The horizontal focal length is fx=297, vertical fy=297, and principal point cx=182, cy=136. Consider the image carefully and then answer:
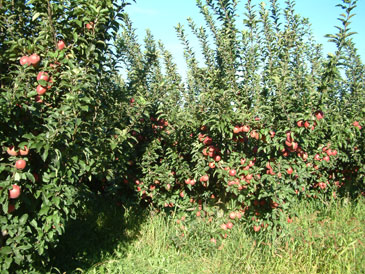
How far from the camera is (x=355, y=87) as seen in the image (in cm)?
484

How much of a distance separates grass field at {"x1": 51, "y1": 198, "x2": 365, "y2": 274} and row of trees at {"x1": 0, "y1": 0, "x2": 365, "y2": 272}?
0.25 metres

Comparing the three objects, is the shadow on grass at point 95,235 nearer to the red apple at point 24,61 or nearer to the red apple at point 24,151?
the red apple at point 24,151

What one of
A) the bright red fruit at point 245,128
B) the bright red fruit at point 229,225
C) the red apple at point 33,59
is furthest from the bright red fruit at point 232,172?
the red apple at point 33,59

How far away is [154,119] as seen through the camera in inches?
174

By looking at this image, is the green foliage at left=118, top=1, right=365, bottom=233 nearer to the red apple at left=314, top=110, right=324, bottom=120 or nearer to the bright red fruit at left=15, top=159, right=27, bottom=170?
the red apple at left=314, top=110, right=324, bottom=120

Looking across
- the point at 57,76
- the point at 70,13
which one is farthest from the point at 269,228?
the point at 70,13

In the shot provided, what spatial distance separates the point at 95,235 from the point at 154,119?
179cm

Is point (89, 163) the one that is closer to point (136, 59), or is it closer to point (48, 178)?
point (48, 178)

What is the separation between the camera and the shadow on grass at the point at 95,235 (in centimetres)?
333

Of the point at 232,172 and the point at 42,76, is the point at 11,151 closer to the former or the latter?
the point at 42,76

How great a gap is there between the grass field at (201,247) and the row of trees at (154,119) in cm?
25

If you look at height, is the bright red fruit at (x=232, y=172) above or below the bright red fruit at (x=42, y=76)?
below

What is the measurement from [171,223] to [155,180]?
630mm

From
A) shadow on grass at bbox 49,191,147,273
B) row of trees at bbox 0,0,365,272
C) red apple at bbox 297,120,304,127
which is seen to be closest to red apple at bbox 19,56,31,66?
row of trees at bbox 0,0,365,272
